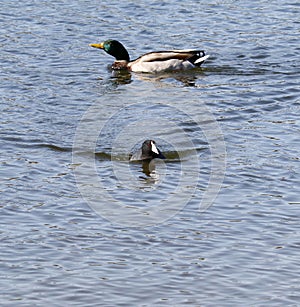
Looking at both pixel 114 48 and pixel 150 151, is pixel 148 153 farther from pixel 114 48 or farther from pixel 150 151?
pixel 114 48

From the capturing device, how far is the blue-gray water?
8.98 m

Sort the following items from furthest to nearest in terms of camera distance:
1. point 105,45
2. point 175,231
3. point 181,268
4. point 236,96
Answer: point 105,45 → point 236,96 → point 175,231 → point 181,268

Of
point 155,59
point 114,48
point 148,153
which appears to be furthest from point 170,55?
point 148,153

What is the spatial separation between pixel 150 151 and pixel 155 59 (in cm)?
551

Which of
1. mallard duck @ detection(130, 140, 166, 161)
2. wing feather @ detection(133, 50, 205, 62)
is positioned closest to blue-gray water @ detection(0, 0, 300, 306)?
mallard duck @ detection(130, 140, 166, 161)

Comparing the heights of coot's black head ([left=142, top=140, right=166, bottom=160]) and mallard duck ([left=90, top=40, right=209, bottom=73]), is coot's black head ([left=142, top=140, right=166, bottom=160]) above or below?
below

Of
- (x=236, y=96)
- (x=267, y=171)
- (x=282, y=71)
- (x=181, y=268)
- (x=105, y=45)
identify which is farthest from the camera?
(x=105, y=45)

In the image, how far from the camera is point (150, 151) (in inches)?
507

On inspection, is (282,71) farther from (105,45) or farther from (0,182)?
(0,182)

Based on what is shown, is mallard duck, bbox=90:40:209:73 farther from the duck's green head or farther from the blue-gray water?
the blue-gray water

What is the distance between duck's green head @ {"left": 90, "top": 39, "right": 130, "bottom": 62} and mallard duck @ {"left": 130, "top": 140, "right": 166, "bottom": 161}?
564cm

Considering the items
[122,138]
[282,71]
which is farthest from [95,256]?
[282,71]

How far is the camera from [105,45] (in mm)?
18562

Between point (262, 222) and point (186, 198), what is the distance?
48.6 inches
